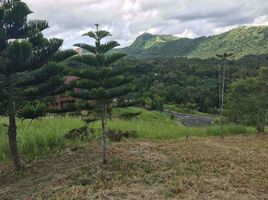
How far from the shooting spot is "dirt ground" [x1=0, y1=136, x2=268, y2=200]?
5152 millimetres

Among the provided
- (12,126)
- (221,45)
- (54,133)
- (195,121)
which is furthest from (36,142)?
(221,45)

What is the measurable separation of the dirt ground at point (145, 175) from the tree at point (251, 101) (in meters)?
5.98

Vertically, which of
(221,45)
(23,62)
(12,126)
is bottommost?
(12,126)

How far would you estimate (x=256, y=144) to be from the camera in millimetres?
8992

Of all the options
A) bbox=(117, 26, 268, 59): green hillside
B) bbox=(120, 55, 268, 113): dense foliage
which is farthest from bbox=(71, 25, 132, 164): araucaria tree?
bbox=(117, 26, 268, 59): green hillside

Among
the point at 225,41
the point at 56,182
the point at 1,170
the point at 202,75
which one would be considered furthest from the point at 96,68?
the point at 225,41

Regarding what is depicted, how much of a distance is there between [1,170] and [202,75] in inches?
2070

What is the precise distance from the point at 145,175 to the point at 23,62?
95.8 inches

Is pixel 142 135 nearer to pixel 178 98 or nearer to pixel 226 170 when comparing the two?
pixel 226 170

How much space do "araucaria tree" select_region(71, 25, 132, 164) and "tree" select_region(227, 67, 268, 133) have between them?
27.3ft

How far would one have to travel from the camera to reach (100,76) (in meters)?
6.20

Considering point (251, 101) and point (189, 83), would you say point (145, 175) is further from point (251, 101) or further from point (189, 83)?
point (189, 83)

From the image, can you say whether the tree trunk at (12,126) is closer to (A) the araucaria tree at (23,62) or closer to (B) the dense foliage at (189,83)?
(A) the araucaria tree at (23,62)

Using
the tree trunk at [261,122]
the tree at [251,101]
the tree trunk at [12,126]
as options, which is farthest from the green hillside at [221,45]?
the tree trunk at [12,126]
